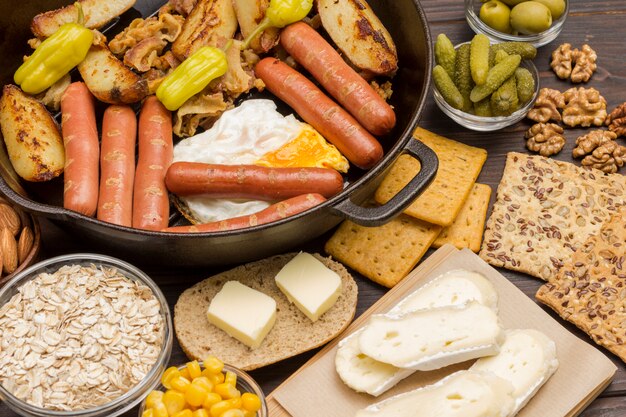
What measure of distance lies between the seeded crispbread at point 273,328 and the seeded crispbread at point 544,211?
0.68m

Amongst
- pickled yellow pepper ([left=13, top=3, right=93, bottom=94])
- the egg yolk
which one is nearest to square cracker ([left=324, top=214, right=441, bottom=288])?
the egg yolk

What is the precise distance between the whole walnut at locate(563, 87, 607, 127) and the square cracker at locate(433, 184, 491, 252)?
0.56 m

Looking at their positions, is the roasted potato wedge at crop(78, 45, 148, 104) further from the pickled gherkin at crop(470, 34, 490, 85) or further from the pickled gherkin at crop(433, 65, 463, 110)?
the pickled gherkin at crop(470, 34, 490, 85)

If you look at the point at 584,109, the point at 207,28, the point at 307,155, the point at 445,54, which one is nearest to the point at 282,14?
the point at 207,28

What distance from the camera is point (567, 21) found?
4.30m

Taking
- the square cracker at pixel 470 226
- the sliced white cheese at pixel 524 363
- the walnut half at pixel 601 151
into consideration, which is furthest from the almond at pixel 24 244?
the walnut half at pixel 601 151

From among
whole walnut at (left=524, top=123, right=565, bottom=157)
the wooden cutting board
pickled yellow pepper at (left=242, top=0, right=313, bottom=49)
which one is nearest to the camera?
the wooden cutting board

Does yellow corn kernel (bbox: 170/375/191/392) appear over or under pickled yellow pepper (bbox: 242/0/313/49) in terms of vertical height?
under

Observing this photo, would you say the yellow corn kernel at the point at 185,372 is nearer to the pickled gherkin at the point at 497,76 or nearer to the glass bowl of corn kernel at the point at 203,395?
the glass bowl of corn kernel at the point at 203,395

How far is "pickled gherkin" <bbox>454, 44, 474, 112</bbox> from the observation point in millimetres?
3818

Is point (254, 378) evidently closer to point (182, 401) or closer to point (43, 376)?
point (182, 401)

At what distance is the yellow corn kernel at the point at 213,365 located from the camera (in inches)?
124

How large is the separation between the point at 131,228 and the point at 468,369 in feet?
4.35

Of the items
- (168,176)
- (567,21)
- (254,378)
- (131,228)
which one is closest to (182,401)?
(254,378)
